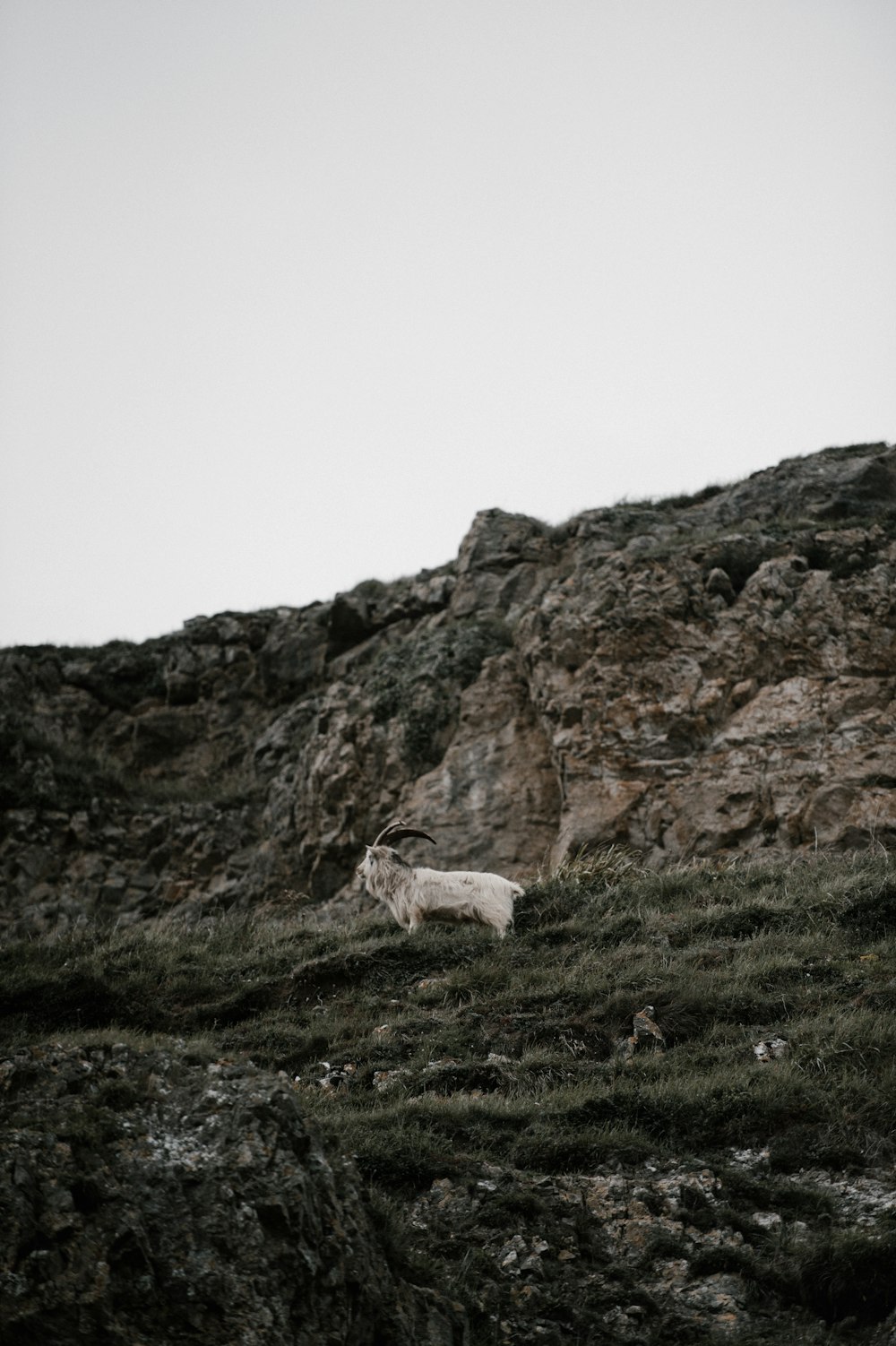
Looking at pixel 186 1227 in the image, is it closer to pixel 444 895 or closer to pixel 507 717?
pixel 444 895

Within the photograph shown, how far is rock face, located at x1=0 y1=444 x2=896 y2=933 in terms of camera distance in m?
16.5

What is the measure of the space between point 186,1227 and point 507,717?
47.8ft

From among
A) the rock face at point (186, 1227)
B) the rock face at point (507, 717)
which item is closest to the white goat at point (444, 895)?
the rock face at point (507, 717)

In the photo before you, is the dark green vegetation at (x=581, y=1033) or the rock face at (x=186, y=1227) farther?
the dark green vegetation at (x=581, y=1033)

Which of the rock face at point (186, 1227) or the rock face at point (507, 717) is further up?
the rock face at point (507, 717)

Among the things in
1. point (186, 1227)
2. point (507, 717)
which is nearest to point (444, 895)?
point (507, 717)

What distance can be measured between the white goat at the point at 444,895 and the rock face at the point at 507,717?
3.76 m

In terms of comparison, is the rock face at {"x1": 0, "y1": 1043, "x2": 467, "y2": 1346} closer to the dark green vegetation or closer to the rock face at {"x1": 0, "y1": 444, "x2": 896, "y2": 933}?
the dark green vegetation

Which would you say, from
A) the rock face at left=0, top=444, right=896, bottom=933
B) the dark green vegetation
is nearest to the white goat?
the dark green vegetation

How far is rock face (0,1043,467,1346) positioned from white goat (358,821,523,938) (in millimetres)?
6573

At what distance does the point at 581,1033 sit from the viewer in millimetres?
9289

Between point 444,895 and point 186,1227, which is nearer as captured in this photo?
point 186,1227

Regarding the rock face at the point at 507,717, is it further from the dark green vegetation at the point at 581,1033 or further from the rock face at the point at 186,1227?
the rock face at the point at 186,1227

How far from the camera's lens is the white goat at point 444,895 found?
41.8ft
